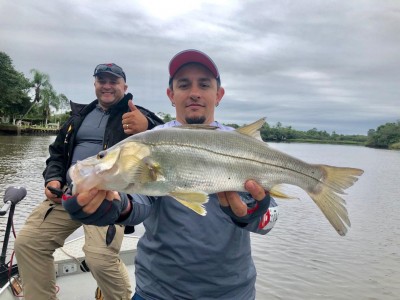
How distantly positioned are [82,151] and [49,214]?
0.88 metres

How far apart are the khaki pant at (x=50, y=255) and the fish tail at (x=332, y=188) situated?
106 inches

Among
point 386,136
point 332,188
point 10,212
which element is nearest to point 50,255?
point 10,212

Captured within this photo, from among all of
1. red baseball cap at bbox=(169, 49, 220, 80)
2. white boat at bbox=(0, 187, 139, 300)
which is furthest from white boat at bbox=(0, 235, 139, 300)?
red baseball cap at bbox=(169, 49, 220, 80)

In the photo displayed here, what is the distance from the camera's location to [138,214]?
2.63m

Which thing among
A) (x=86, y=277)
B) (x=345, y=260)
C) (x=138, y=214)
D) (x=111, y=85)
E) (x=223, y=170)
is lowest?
(x=345, y=260)

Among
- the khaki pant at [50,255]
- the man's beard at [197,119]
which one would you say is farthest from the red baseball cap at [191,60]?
the khaki pant at [50,255]

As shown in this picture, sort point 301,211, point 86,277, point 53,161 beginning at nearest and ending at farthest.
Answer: point 53,161 < point 86,277 < point 301,211

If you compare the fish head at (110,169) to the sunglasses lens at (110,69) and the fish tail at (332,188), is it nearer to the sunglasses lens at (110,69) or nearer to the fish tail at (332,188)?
the fish tail at (332,188)

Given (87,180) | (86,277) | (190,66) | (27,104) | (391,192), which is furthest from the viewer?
(27,104)

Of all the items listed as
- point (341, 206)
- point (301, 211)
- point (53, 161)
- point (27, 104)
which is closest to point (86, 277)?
point (53, 161)

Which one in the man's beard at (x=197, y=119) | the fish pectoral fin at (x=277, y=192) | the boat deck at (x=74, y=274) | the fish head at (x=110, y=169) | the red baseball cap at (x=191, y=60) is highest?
the red baseball cap at (x=191, y=60)

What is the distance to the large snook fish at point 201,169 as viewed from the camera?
2271 millimetres

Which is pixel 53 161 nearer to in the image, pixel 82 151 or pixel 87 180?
pixel 82 151

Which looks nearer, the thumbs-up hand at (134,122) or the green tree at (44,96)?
the thumbs-up hand at (134,122)
